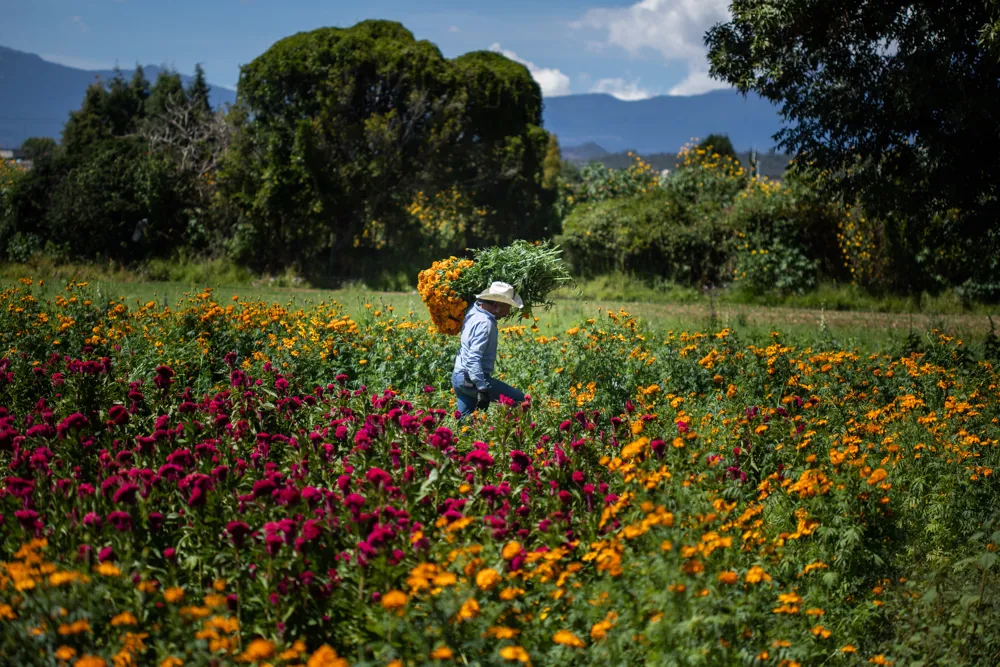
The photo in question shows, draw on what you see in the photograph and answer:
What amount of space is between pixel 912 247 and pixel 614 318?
9.58 meters

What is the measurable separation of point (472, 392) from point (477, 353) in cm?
32

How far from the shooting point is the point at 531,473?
11.6 feet

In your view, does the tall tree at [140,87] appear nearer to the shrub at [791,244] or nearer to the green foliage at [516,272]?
the shrub at [791,244]

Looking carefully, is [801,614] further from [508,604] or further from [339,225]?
[339,225]

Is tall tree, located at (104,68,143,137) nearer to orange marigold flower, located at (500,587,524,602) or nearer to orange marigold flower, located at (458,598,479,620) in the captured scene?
orange marigold flower, located at (500,587,524,602)

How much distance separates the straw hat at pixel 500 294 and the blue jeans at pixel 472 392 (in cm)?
55

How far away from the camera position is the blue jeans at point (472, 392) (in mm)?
5594

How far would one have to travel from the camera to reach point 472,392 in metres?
5.67

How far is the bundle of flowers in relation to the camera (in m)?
6.04

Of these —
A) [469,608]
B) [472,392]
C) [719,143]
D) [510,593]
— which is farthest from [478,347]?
[719,143]

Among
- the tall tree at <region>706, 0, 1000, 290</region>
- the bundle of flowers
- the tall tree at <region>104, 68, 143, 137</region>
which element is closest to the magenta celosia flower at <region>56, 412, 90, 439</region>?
the bundle of flowers

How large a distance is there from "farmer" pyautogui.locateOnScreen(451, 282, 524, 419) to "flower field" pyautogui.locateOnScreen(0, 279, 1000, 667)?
0.25 m

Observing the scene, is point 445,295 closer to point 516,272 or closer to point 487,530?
point 516,272

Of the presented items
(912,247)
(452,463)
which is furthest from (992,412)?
(912,247)
